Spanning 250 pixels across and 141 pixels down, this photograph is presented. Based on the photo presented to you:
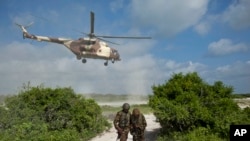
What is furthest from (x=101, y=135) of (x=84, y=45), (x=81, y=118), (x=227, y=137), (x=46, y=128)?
(x=84, y=45)

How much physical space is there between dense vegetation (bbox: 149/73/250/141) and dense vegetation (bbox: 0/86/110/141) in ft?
13.7

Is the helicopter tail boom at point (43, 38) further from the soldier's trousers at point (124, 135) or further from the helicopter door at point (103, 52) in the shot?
the soldier's trousers at point (124, 135)

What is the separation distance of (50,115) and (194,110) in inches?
310

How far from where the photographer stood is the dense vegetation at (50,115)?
64.1 ft

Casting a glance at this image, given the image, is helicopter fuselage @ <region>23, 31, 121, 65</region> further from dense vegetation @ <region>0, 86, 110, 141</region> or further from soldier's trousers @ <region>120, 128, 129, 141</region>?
soldier's trousers @ <region>120, 128, 129, 141</region>

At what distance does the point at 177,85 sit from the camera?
73.6ft

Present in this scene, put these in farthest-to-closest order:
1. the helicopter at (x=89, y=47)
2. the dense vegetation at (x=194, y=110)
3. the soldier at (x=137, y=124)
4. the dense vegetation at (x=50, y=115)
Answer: the helicopter at (x=89, y=47)
the dense vegetation at (x=50, y=115)
the dense vegetation at (x=194, y=110)
the soldier at (x=137, y=124)

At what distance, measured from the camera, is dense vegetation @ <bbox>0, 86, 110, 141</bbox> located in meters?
19.5

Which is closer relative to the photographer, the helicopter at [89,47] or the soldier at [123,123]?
the soldier at [123,123]

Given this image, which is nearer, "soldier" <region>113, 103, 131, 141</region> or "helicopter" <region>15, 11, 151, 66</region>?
"soldier" <region>113, 103, 131, 141</region>

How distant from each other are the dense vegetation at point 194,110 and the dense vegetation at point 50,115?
4.19m

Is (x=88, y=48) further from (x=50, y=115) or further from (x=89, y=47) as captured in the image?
(x=50, y=115)

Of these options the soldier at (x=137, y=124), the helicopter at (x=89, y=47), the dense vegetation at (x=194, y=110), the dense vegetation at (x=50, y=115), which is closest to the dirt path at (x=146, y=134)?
the dense vegetation at (x=50, y=115)

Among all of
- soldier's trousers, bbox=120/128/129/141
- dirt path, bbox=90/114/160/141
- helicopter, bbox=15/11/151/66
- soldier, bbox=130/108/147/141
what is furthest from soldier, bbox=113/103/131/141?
helicopter, bbox=15/11/151/66
